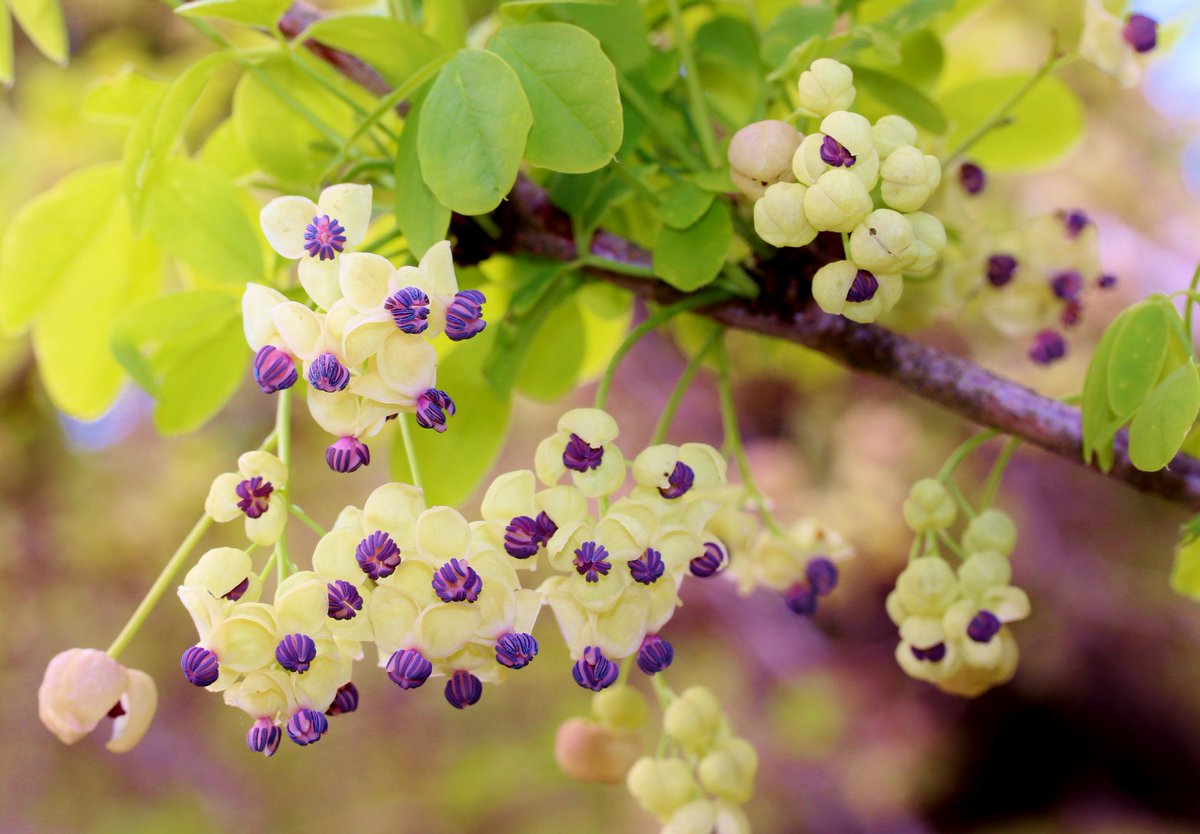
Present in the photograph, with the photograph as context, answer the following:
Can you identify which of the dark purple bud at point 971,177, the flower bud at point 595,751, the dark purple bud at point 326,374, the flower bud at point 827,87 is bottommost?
the flower bud at point 595,751

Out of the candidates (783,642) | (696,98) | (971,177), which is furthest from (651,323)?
(783,642)

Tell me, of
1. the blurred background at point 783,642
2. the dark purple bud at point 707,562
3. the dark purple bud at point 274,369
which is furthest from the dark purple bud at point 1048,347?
the blurred background at point 783,642

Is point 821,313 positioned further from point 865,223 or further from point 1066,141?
point 1066,141

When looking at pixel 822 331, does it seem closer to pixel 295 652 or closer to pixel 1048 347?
pixel 1048 347

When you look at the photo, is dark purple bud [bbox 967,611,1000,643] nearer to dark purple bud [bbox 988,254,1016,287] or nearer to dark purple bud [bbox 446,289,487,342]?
dark purple bud [bbox 988,254,1016,287]

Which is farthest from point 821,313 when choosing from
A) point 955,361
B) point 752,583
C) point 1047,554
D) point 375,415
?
point 1047,554

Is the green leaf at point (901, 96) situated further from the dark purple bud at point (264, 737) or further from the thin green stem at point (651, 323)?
the dark purple bud at point (264, 737)
